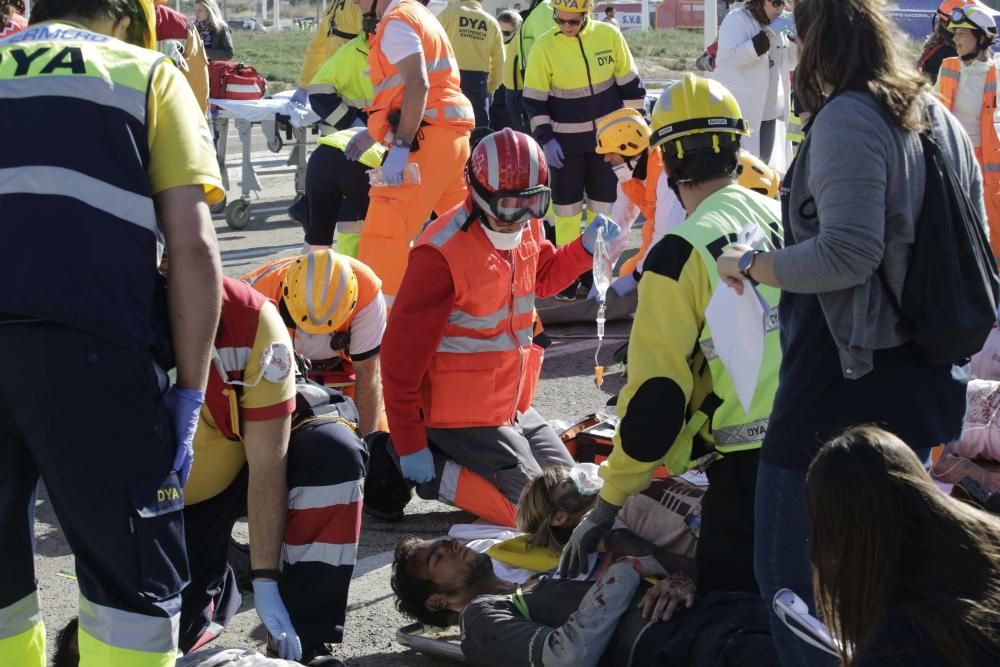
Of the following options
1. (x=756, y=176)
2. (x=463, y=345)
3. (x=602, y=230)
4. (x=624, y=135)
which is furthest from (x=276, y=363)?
(x=624, y=135)

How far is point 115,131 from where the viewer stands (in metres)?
2.91

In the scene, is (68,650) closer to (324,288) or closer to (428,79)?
(324,288)

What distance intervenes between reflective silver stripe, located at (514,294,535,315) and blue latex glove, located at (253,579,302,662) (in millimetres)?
1735

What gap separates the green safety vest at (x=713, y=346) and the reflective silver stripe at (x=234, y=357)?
113 centimetres

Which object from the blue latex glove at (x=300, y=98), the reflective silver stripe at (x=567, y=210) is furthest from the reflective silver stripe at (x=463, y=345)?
the blue latex glove at (x=300, y=98)

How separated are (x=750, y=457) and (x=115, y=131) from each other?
5.96 ft

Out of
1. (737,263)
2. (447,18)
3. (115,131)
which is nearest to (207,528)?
(115,131)

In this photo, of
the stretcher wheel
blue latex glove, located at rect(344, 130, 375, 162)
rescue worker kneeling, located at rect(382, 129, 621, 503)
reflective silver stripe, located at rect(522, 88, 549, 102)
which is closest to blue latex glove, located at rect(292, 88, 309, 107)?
the stretcher wheel

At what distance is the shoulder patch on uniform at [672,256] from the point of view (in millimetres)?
3545

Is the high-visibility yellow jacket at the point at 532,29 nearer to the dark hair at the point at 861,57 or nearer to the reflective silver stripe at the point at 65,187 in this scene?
the dark hair at the point at 861,57

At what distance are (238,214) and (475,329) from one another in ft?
23.2

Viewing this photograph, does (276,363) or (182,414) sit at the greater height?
(182,414)

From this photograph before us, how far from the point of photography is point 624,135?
721 cm

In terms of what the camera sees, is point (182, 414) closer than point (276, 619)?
Yes
